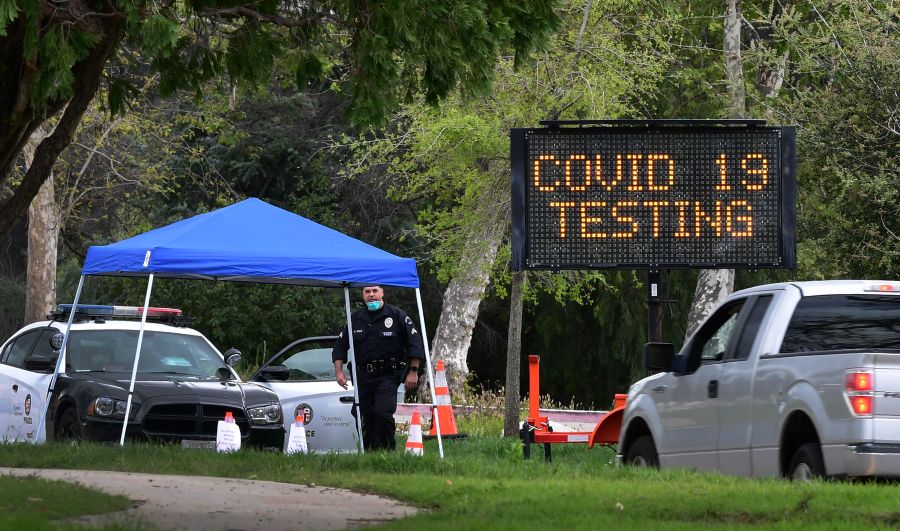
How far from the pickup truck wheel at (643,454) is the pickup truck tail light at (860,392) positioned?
9.47 feet

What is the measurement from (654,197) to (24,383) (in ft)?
22.5

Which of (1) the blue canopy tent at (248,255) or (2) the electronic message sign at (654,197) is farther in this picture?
(2) the electronic message sign at (654,197)

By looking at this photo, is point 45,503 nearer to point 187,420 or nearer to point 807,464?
point 807,464

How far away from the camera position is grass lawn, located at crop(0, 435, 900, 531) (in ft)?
28.4

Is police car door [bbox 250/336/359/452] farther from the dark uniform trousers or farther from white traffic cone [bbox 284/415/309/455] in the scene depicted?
white traffic cone [bbox 284/415/309/455]

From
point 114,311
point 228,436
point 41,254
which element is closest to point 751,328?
point 228,436

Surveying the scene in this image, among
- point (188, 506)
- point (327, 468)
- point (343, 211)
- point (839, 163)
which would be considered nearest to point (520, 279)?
point (839, 163)

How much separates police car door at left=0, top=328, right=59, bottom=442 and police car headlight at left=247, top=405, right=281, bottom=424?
209 centimetres

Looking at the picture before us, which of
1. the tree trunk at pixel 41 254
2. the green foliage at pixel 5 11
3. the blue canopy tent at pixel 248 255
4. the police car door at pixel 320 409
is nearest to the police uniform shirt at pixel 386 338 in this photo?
the blue canopy tent at pixel 248 255

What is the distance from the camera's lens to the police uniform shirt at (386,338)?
15.2m

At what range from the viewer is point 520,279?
22188mm

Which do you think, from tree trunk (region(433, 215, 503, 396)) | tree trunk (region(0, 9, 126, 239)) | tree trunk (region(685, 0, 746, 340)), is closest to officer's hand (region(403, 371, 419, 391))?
tree trunk (region(0, 9, 126, 239))

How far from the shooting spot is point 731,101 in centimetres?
2559

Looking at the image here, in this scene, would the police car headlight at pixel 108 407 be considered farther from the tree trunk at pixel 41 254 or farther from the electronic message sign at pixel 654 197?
the tree trunk at pixel 41 254
